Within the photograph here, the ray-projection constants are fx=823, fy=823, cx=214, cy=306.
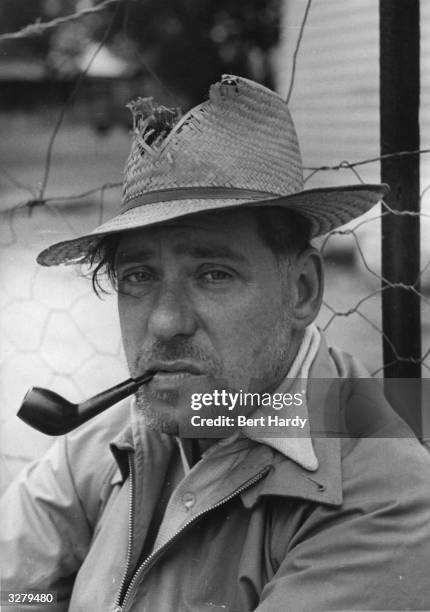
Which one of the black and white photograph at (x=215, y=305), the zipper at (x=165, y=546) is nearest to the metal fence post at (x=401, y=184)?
the black and white photograph at (x=215, y=305)

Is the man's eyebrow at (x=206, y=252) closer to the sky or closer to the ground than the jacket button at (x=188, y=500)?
closer to the sky

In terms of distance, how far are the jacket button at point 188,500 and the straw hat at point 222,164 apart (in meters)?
0.40

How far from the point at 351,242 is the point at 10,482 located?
76 centimetres

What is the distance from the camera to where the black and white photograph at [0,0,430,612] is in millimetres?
1149

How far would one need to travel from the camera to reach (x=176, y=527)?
47.5 inches

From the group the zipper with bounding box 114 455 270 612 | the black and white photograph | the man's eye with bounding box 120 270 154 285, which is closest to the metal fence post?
the black and white photograph

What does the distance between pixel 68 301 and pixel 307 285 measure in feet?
1.48

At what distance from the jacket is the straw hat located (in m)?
0.26

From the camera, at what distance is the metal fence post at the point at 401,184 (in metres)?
1.31

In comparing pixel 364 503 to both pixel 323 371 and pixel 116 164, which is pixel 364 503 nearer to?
pixel 323 371

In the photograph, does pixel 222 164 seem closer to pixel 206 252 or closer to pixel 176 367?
pixel 206 252

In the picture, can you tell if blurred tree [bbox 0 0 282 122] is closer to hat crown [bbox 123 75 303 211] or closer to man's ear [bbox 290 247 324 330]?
hat crown [bbox 123 75 303 211]

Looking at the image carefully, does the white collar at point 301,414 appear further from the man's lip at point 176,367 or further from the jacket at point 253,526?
the man's lip at point 176,367

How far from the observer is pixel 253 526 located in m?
1.15
